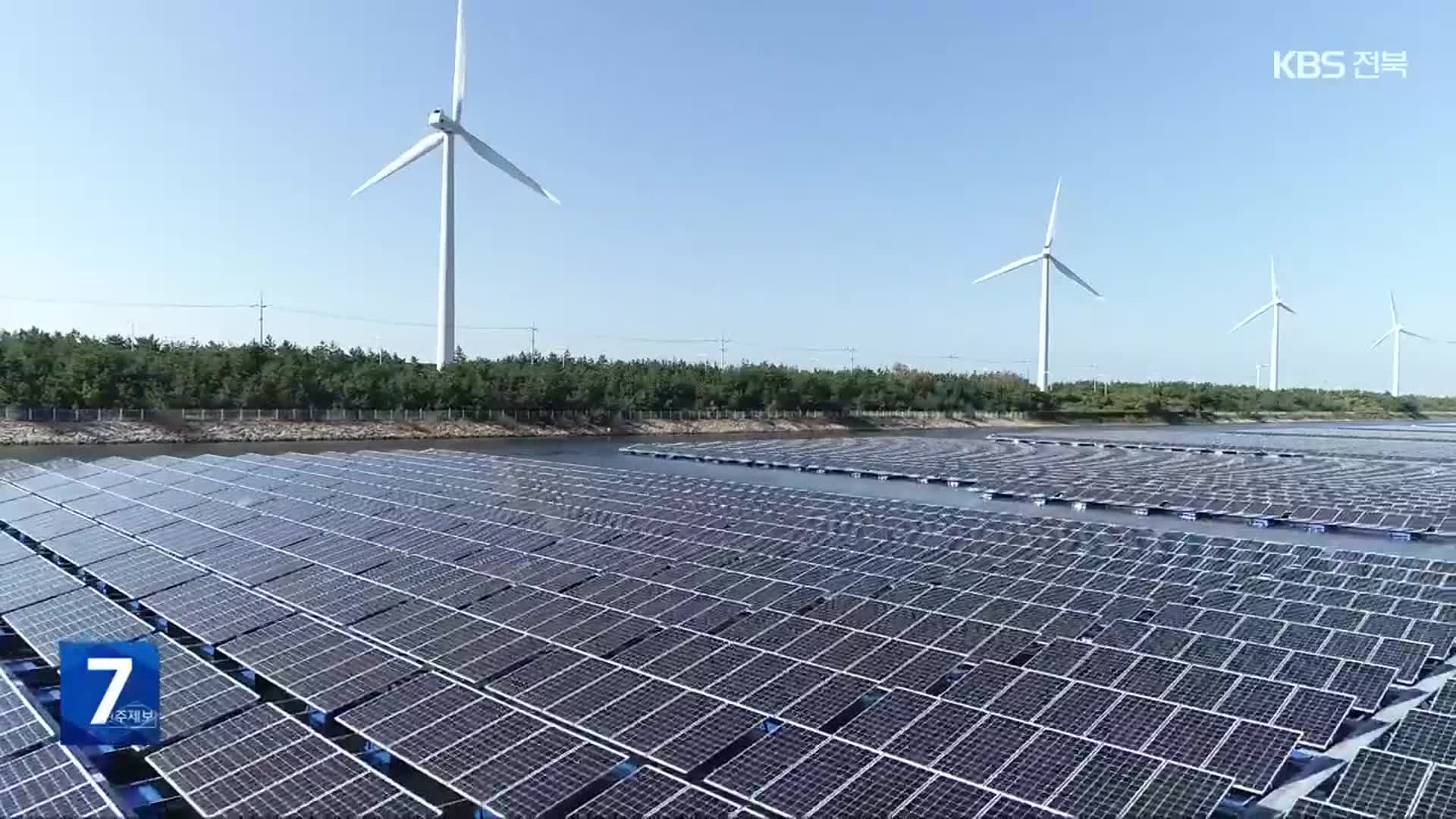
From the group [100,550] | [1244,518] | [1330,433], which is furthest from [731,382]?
[100,550]

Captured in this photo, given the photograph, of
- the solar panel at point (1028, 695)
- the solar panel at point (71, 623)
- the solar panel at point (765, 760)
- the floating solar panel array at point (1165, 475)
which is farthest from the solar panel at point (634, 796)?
the floating solar panel array at point (1165, 475)

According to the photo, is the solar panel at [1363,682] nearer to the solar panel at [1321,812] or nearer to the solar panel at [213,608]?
the solar panel at [1321,812]

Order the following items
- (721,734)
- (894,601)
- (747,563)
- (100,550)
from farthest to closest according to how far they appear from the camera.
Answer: (100,550) → (747,563) → (894,601) → (721,734)

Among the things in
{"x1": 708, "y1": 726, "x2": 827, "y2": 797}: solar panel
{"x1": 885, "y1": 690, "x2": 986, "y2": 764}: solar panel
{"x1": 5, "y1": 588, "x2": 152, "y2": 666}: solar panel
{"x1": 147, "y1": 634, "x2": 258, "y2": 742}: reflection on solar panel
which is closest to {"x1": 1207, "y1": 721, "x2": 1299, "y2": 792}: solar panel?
{"x1": 885, "y1": 690, "x2": 986, "y2": 764}: solar panel

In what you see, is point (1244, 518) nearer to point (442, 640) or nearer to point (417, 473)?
point (442, 640)

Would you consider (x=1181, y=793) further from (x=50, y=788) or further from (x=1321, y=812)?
(x=50, y=788)

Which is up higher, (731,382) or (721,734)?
(731,382)

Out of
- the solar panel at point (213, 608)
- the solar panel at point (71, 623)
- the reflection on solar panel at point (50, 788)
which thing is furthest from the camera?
the solar panel at point (213, 608)

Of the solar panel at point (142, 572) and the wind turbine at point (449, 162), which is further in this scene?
the wind turbine at point (449, 162)
